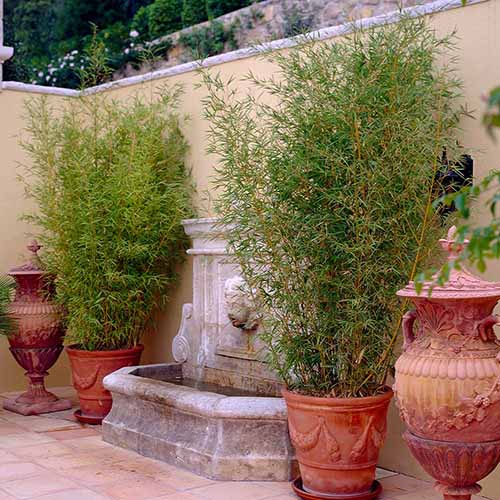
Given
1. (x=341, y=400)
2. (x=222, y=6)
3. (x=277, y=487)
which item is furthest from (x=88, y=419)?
(x=222, y=6)

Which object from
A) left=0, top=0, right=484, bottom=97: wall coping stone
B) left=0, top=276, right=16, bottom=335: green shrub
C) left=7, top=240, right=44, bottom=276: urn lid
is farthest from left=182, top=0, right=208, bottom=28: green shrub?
left=0, top=276, right=16, bottom=335: green shrub

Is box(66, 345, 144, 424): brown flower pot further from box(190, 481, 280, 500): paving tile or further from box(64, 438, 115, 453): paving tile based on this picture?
box(190, 481, 280, 500): paving tile

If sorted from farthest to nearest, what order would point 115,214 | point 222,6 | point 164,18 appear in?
point 164,18
point 222,6
point 115,214

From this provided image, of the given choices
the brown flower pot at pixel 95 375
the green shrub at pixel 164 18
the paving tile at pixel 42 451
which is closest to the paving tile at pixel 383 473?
the paving tile at pixel 42 451

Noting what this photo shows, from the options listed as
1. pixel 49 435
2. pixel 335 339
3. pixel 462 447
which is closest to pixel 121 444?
pixel 49 435

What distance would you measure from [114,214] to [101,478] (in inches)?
69.2

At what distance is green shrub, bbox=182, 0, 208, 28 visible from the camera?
38.3 feet

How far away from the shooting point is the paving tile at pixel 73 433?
4973 mm

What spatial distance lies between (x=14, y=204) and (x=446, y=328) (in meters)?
4.15

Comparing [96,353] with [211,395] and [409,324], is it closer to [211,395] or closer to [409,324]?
[211,395]

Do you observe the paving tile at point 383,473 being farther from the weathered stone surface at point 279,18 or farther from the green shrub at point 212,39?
the green shrub at point 212,39

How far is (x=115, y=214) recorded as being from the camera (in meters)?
5.20

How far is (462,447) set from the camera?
309 cm

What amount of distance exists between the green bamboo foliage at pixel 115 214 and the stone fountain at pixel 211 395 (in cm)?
33
